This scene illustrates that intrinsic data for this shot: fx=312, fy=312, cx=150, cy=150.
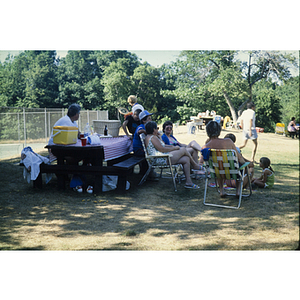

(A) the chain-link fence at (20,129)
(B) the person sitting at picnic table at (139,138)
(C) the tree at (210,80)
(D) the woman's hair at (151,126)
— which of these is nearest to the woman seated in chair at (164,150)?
(D) the woman's hair at (151,126)

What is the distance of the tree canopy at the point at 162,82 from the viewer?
167 inches

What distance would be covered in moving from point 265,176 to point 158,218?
1.82 metres

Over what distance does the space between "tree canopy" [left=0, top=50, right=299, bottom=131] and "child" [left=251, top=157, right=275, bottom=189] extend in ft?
1.65

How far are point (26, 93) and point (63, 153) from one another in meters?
1.48

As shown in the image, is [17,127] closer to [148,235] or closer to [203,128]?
[203,128]

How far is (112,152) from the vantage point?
5.19 m

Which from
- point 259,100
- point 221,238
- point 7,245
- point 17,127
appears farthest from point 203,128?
point 17,127

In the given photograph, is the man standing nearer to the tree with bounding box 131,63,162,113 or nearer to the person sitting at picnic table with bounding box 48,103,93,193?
the tree with bounding box 131,63,162,113

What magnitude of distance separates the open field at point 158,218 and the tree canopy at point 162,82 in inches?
20.0

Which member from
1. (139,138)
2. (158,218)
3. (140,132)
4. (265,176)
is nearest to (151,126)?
(140,132)

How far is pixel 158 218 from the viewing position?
4004 mm

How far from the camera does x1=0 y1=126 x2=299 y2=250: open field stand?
3307 millimetres

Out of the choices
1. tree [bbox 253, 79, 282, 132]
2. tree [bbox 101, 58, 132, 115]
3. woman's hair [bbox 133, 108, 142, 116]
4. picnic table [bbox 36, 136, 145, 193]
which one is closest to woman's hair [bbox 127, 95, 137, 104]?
tree [bbox 101, 58, 132, 115]

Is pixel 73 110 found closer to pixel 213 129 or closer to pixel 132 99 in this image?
pixel 132 99
